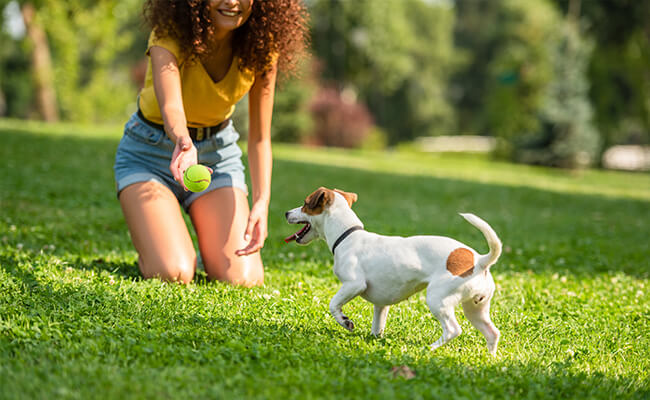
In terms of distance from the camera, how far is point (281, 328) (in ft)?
12.2

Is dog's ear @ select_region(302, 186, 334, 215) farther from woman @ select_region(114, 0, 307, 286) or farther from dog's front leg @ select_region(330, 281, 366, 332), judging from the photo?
woman @ select_region(114, 0, 307, 286)

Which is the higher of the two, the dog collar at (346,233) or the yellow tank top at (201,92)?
the yellow tank top at (201,92)

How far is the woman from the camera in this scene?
4.54 metres

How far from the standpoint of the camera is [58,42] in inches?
906

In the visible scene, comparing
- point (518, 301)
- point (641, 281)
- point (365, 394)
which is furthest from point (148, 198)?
point (641, 281)

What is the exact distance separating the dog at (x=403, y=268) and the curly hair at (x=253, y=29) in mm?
1614

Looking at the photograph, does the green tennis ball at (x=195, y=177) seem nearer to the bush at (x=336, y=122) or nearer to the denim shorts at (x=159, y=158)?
the denim shorts at (x=159, y=158)

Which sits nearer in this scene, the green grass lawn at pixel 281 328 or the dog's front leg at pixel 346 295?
the green grass lawn at pixel 281 328

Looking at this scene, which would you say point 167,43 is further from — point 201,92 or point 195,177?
point 195,177

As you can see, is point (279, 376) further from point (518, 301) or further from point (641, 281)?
point (641, 281)

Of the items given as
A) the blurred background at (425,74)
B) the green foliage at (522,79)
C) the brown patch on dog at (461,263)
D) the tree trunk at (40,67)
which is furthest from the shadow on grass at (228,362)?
the green foliage at (522,79)

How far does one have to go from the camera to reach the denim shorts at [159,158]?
16.4 feet

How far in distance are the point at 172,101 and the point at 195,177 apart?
27.7 inches

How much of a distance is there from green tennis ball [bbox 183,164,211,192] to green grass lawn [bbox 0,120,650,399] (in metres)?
0.80
